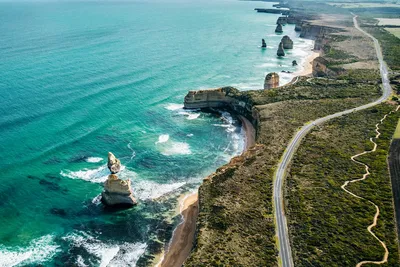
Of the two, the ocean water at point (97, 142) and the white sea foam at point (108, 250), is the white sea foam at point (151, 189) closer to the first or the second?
the ocean water at point (97, 142)

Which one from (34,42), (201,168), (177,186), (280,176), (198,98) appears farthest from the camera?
(34,42)

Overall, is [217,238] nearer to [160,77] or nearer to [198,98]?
[198,98]

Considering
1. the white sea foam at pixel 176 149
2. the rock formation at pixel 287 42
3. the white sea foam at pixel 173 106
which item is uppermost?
the rock formation at pixel 287 42

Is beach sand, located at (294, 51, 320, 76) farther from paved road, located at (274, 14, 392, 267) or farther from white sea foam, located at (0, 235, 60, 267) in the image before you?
white sea foam, located at (0, 235, 60, 267)

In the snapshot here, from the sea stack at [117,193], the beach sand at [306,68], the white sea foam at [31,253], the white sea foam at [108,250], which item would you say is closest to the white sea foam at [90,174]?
the sea stack at [117,193]

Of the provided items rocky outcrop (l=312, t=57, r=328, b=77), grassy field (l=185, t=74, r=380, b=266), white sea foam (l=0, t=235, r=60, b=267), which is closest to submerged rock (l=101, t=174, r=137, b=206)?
white sea foam (l=0, t=235, r=60, b=267)

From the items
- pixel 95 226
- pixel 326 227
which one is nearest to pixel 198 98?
pixel 95 226
